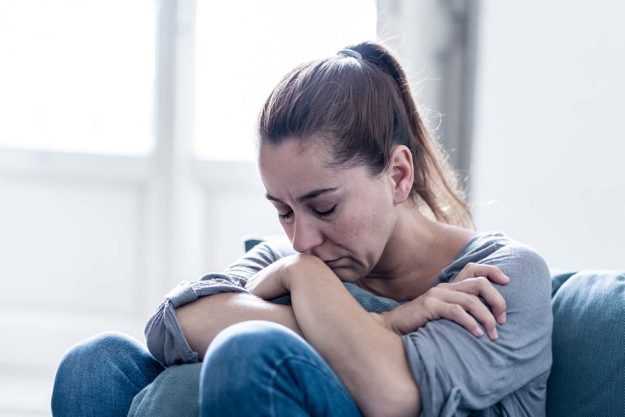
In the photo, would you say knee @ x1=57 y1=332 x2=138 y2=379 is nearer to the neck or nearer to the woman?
the woman

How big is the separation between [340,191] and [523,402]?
44 centimetres

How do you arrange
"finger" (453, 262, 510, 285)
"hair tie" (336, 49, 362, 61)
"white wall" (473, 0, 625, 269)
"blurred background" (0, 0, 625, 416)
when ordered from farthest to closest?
"blurred background" (0, 0, 625, 416) < "white wall" (473, 0, 625, 269) < "hair tie" (336, 49, 362, 61) < "finger" (453, 262, 510, 285)

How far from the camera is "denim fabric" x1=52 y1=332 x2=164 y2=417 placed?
1396 millimetres

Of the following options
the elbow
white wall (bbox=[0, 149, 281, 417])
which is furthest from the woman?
white wall (bbox=[0, 149, 281, 417])

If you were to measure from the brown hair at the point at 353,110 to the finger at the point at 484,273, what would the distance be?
0.73 ft

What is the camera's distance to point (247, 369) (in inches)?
42.3

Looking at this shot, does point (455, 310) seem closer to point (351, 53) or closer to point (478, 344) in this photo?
point (478, 344)

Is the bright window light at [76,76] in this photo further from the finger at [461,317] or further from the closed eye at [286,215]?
the finger at [461,317]

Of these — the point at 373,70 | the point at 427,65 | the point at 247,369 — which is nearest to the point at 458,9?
the point at 427,65

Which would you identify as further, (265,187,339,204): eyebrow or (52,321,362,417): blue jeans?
(265,187,339,204): eyebrow

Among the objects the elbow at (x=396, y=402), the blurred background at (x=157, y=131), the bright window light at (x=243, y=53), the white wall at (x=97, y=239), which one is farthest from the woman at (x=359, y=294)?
the white wall at (x=97, y=239)

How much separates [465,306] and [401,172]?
11.9 inches

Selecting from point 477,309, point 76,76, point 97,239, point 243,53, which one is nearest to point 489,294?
point 477,309

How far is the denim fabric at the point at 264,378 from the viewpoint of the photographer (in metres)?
1.07
